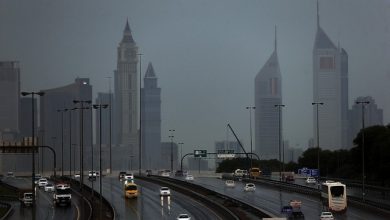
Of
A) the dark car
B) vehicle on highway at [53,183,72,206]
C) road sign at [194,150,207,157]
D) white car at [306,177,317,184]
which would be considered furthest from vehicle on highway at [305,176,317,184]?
the dark car

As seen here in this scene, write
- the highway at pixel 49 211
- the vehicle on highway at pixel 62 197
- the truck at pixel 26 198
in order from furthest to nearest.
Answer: the truck at pixel 26 198
the vehicle on highway at pixel 62 197
the highway at pixel 49 211

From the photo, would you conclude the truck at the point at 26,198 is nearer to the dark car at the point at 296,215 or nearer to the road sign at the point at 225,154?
the dark car at the point at 296,215

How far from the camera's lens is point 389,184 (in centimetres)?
10488

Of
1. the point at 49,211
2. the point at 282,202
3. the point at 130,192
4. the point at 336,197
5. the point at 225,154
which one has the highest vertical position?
the point at 225,154

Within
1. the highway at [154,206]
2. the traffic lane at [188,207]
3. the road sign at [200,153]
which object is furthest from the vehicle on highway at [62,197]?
the road sign at [200,153]

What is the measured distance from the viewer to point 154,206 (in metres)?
81.1

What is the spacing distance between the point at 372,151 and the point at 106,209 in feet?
188

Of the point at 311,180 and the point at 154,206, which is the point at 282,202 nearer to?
the point at 154,206

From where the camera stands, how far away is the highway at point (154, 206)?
2808 inches

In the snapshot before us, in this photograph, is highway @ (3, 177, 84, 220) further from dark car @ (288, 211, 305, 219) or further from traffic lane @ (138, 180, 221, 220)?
dark car @ (288, 211, 305, 219)

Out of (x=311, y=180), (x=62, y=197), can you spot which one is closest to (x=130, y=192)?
(x=62, y=197)

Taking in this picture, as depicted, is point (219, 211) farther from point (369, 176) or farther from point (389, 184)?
point (369, 176)

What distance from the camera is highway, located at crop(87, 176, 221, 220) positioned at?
71312 mm

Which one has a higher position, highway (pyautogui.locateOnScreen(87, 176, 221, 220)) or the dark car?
the dark car
